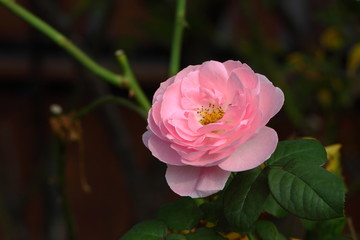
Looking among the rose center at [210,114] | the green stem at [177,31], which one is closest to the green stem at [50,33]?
the green stem at [177,31]

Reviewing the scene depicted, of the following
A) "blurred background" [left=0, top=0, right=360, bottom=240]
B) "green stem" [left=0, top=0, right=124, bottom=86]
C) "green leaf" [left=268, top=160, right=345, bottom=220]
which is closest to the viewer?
"green leaf" [left=268, top=160, right=345, bottom=220]

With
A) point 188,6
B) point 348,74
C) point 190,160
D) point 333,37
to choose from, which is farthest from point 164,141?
point 188,6

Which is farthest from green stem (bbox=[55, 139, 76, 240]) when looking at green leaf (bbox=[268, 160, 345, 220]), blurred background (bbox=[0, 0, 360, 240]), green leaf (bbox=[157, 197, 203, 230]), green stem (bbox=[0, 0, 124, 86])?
green leaf (bbox=[268, 160, 345, 220])

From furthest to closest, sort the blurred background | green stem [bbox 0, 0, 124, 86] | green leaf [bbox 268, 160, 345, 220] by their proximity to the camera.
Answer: the blurred background
green stem [bbox 0, 0, 124, 86]
green leaf [bbox 268, 160, 345, 220]

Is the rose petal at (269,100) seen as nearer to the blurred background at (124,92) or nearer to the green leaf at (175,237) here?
the green leaf at (175,237)

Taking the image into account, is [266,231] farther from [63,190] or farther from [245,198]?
[63,190]

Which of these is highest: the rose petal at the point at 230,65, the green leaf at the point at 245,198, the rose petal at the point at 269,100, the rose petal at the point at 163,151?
the rose petal at the point at 230,65

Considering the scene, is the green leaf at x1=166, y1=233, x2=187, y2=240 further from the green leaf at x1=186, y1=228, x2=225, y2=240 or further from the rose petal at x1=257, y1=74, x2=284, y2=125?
the rose petal at x1=257, y1=74, x2=284, y2=125

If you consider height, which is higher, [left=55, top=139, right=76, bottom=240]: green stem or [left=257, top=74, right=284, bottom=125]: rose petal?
[left=257, top=74, right=284, bottom=125]: rose petal
